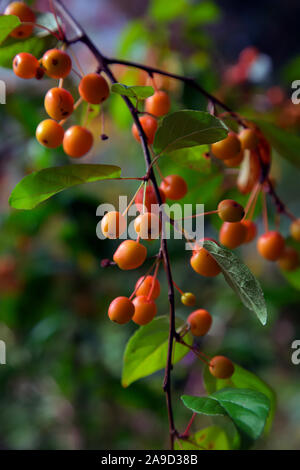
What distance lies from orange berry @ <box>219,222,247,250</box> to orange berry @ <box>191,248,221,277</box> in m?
0.08

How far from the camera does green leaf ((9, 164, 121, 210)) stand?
0.37 m

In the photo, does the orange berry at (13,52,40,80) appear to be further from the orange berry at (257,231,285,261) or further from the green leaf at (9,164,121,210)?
the orange berry at (257,231,285,261)

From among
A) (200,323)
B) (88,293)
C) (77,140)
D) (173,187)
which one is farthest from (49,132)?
(88,293)

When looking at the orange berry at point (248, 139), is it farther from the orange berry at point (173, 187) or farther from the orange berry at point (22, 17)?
the orange berry at point (22, 17)

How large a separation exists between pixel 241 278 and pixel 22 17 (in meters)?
0.37

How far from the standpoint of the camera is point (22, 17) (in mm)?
450

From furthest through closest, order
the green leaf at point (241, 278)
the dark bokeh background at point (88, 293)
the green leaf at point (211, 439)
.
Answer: the dark bokeh background at point (88, 293), the green leaf at point (211, 439), the green leaf at point (241, 278)

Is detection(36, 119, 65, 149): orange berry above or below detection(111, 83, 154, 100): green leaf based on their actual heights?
below

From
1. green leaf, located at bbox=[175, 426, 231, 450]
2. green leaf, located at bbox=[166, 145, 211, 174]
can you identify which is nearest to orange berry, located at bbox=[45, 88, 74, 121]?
green leaf, located at bbox=[166, 145, 211, 174]

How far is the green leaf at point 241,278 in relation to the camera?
1.02ft

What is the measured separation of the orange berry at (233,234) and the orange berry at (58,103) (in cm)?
20

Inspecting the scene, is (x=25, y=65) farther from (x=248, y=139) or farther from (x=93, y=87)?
(x=248, y=139)

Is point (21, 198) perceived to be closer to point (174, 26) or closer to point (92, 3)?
point (174, 26)

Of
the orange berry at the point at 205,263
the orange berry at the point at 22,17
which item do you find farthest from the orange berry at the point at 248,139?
the orange berry at the point at 22,17
